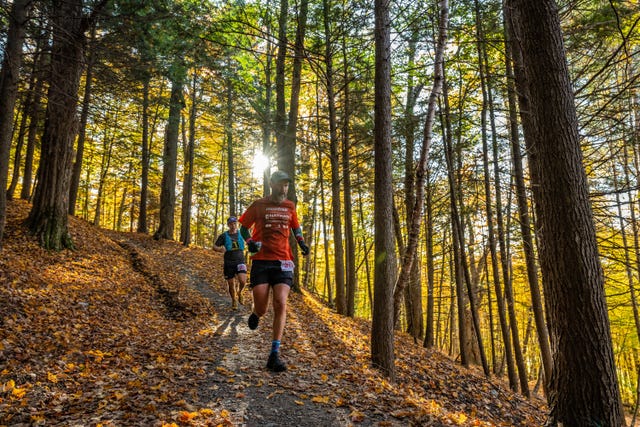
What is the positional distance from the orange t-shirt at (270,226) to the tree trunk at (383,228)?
2.06m

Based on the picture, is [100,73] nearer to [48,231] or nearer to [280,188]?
[48,231]

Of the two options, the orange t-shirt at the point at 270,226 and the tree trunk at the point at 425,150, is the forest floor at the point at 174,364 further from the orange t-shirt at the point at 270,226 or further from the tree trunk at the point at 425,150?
the tree trunk at the point at 425,150

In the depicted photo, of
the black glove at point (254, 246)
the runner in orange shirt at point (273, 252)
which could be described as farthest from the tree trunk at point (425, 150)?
the black glove at point (254, 246)

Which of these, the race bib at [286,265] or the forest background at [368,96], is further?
the forest background at [368,96]

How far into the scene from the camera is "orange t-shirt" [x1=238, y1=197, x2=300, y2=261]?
191 inches

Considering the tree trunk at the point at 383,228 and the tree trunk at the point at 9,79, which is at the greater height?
the tree trunk at the point at 9,79

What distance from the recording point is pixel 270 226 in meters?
4.92

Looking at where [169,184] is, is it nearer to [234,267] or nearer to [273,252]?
[234,267]

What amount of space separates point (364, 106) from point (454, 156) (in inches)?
148

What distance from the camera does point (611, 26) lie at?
270 inches

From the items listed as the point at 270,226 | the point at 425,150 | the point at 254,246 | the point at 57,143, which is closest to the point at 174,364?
the point at 254,246

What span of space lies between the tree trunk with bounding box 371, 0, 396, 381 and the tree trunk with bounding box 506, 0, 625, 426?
116 inches

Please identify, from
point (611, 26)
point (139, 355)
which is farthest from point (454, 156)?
point (139, 355)

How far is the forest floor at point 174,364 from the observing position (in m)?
3.79
